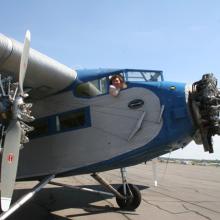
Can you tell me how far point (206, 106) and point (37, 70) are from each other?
4345mm

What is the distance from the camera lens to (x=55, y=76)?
406 inches

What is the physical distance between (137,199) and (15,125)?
208 inches

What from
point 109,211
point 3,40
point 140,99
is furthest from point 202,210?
point 3,40

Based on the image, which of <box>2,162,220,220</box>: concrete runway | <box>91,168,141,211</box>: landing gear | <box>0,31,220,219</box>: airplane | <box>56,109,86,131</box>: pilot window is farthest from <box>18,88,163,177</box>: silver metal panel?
<box>91,168,141,211</box>: landing gear

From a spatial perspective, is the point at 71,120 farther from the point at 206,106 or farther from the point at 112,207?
the point at 206,106

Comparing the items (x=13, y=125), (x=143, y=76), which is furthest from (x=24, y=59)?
(x=143, y=76)

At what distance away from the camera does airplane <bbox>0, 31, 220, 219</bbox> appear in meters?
8.91

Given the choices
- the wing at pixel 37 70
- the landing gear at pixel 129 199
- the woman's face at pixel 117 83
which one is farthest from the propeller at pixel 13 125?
the landing gear at pixel 129 199

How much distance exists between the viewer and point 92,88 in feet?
35.7

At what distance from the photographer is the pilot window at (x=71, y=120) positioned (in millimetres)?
10844

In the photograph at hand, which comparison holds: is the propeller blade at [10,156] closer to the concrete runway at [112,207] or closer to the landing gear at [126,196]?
the concrete runway at [112,207]

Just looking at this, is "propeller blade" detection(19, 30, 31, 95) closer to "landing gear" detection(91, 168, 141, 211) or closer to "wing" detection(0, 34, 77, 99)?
"wing" detection(0, 34, 77, 99)

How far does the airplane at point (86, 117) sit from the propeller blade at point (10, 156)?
0.02 m

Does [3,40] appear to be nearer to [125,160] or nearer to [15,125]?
[15,125]
